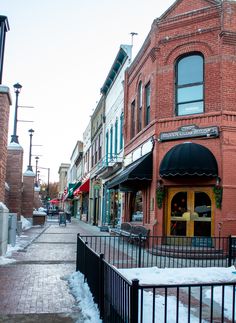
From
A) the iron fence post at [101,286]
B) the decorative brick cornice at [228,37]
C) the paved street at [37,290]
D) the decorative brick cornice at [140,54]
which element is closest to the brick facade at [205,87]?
the decorative brick cornice at [228,37]

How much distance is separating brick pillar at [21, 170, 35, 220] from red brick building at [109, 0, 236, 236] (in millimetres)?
14252

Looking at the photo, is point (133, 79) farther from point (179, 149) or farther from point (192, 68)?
point (179, 149)

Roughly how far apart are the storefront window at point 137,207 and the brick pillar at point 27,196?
11.4m

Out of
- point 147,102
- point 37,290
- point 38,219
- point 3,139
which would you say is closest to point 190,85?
point 147,102

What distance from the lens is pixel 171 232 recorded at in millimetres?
16562

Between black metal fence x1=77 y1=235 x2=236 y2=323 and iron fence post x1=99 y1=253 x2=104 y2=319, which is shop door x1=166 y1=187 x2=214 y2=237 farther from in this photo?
iron fence post x1=99 y1=253 x2=104 y2=319

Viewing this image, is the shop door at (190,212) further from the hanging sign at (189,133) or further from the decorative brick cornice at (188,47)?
the decorative brick cornice at (188,47)

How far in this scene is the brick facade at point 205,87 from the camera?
15406 millimetres

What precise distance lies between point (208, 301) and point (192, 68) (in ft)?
36.9

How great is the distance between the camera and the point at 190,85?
55.8 ft

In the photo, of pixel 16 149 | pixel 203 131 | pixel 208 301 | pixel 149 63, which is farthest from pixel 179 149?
pixel 16 149

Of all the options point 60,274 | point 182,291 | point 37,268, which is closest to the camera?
point 182,291

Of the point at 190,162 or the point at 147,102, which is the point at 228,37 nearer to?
the point at 190,162

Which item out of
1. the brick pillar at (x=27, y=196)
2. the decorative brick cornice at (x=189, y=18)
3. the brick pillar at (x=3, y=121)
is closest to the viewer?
the brick pillar at (x=3, y=121)
